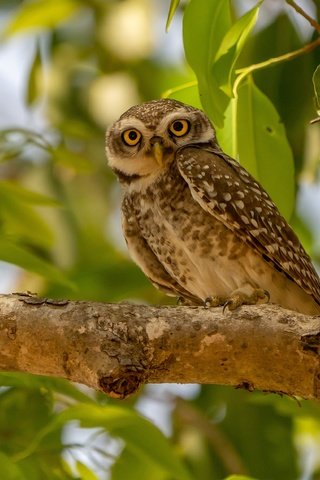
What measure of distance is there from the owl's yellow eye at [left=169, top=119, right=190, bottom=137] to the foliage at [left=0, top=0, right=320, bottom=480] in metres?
0.29

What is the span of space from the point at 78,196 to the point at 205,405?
A: 1.28m

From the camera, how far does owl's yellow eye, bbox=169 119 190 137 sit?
14.0 ft

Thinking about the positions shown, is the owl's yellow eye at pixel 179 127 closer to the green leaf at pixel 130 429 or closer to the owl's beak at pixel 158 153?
the owl's beak at pixel 158 153

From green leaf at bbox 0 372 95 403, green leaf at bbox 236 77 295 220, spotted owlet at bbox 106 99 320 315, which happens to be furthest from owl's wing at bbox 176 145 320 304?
green leaf at bbox 0 372 95 403

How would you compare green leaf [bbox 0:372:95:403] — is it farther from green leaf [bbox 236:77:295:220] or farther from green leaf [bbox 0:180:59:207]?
green leaf [bbox 236:77:295:220]

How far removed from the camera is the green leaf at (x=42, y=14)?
5.34 metres

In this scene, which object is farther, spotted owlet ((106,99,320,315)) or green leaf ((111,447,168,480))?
green leaf ((111,447,168,480))

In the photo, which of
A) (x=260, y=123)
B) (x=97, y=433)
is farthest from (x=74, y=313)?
(x=260, y=123)

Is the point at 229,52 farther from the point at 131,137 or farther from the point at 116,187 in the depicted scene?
the point at 116,187

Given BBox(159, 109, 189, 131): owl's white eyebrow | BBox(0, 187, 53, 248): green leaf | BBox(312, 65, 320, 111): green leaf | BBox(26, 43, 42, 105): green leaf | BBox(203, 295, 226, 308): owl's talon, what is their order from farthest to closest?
BBox(26, 43, 42, 105): green leaf
BBox(0, 187, 53, 248): green leaf
BBox(159, 109, 189, 131): owl's white eyebrow
BBox(203, 295, 226, 308): owl's talon
BBox(312, 65, 320, 111): green leaf

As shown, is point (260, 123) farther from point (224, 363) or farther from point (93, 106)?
point (93, 106)

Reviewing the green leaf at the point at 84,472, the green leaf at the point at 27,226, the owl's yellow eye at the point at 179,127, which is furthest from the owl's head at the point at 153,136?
the green leaf at the point at 84,472

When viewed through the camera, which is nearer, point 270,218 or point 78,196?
point 270,218

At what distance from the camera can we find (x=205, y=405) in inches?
211
